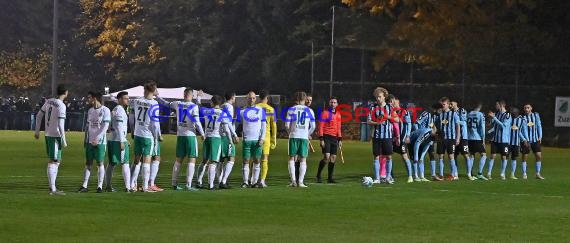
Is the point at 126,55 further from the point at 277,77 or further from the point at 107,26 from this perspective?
the point at 277,77

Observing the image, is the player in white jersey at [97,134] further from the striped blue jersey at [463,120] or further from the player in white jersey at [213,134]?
the striped blue jersey at [463,120]

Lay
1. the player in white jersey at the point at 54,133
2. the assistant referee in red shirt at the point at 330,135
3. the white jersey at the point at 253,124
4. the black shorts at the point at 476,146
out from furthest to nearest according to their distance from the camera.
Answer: the black shorts at the point at 476,146
the assistant referee in red shirt at the point at 330,135
the white jersey at the point at 253,124
the player in white jersey at the point at 54,133

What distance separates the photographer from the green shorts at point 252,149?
26.1 m

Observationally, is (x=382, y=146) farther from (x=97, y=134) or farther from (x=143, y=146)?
(x=97, y=134)

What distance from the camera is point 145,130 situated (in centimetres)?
2433

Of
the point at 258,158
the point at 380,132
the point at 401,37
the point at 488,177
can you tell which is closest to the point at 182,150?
the point at 258,158

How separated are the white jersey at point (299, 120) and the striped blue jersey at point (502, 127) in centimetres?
685

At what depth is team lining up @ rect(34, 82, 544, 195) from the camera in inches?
942

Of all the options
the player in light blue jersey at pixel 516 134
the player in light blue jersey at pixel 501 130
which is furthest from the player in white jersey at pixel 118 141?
the player in light blue jersey at pixel 516 134

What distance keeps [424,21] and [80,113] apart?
25757 mm

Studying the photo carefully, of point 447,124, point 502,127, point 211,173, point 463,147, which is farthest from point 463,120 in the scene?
point 211,173

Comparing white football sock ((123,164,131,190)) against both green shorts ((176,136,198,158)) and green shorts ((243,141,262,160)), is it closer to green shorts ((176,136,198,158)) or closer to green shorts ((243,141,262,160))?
green shorts ((176,136,198,158))

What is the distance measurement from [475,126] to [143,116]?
35.7 feet

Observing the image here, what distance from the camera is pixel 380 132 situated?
2808cm
